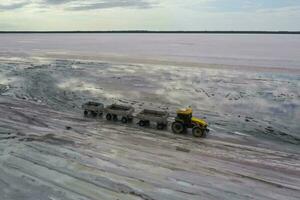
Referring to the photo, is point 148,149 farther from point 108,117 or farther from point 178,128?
point 108,117

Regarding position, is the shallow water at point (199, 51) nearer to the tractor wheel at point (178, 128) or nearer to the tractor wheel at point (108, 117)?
the tractor wheel at point (178, 128)

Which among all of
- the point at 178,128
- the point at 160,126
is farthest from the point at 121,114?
the point at 178,128

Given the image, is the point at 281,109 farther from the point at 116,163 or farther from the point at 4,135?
the point at 4,135

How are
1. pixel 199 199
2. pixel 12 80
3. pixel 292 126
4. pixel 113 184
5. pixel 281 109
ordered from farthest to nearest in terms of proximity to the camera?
pixel 12 80
pixel 281 109
pixel 292 126
pixel 113 184
pixel 199 199

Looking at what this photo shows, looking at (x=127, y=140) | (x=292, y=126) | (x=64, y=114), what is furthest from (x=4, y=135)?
(x=292, y=126)

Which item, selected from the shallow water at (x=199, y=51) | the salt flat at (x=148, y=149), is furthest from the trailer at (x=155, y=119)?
the shallow water at (x=199, y=51)

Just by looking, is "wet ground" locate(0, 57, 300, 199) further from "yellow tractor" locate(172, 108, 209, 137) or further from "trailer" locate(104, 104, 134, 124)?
"trailer" locate(104, 104, 134, 124)

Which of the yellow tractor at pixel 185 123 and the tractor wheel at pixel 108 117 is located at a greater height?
the yellow tractor at pixel 185 123

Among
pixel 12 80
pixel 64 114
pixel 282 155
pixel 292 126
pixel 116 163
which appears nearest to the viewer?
pixel 116 163
